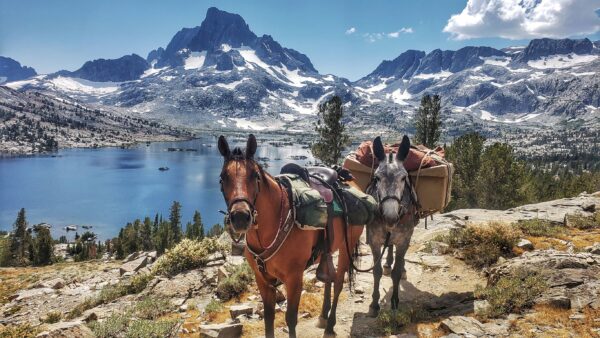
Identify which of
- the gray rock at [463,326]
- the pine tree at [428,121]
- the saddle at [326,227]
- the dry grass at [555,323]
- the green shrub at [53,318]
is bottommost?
the green shrub at [53,318]

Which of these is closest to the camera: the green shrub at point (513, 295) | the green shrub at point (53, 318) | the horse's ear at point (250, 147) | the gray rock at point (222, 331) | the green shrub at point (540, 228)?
the horse's ear at point (250, 147)

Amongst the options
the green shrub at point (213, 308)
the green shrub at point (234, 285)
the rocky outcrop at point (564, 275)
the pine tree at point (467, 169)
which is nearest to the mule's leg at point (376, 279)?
the rocky outcrop at point (564, 275)

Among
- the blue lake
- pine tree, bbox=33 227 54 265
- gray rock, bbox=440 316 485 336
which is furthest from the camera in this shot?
the blue lake

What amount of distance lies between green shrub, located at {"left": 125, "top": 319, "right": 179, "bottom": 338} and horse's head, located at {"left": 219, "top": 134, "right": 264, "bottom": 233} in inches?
181

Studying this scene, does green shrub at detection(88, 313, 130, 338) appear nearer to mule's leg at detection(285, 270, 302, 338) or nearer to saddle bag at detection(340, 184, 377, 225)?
mule's leg at detection(285, 270, 302, 338)

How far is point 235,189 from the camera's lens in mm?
5145

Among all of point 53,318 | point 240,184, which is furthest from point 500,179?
point 240,184

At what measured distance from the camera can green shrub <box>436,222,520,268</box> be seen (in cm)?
1214

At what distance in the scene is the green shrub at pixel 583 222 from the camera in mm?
16016

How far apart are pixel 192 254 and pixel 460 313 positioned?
32.3ft

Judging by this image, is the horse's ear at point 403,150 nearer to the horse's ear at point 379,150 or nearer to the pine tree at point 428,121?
the horse's ear at point 379,150

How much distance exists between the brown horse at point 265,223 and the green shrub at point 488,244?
21.6ft

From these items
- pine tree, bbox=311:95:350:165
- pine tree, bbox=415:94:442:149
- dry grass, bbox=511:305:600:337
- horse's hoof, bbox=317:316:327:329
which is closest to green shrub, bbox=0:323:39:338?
horse's hoof, bbox=317:316:327:329

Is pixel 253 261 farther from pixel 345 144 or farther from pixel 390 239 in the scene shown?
pixel 345 144
